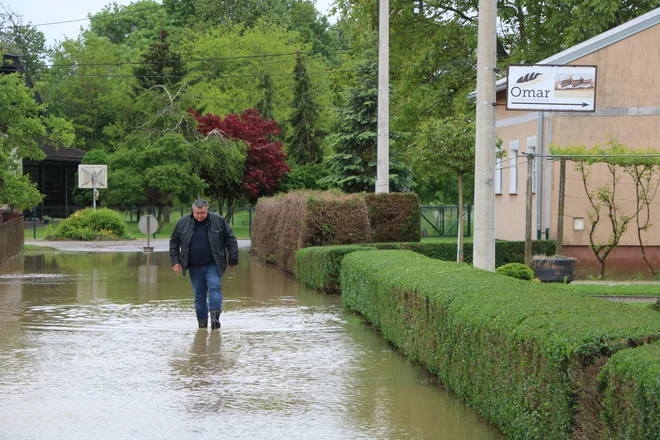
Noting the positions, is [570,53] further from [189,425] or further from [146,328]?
[189,425]

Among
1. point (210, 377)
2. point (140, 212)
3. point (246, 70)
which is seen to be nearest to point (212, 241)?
point (210, 377)

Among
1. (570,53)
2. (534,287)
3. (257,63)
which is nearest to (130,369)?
(534,287)

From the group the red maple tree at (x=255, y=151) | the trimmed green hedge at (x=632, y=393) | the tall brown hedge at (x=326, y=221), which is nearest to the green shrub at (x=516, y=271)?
the tall brown hedge at (x=326, y=221)

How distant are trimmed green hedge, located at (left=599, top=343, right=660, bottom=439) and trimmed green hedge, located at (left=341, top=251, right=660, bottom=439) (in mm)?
257

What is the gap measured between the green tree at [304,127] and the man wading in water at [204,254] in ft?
188

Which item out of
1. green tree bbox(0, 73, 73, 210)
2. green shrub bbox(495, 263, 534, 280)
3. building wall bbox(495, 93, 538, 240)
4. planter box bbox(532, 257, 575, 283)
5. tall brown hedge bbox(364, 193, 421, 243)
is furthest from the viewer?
green tree bbox(0, 73, 73, 210)

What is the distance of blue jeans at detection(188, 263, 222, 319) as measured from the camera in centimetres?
1455

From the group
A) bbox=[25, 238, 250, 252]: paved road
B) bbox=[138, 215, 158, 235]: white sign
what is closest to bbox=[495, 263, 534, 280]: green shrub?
bbox=[138, 215, 158, 235]: white sign

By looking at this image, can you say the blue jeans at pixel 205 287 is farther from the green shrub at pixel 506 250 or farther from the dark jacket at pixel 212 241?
the green shrub at pixel 506 250

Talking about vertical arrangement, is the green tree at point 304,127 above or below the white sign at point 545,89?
above

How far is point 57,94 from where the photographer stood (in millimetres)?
88062

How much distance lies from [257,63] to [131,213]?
78.1 feet

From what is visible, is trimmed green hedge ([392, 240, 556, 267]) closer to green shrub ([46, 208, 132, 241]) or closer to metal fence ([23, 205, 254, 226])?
green shrub ([46, 208, 132, 241])

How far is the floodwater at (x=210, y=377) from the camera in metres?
8.43
